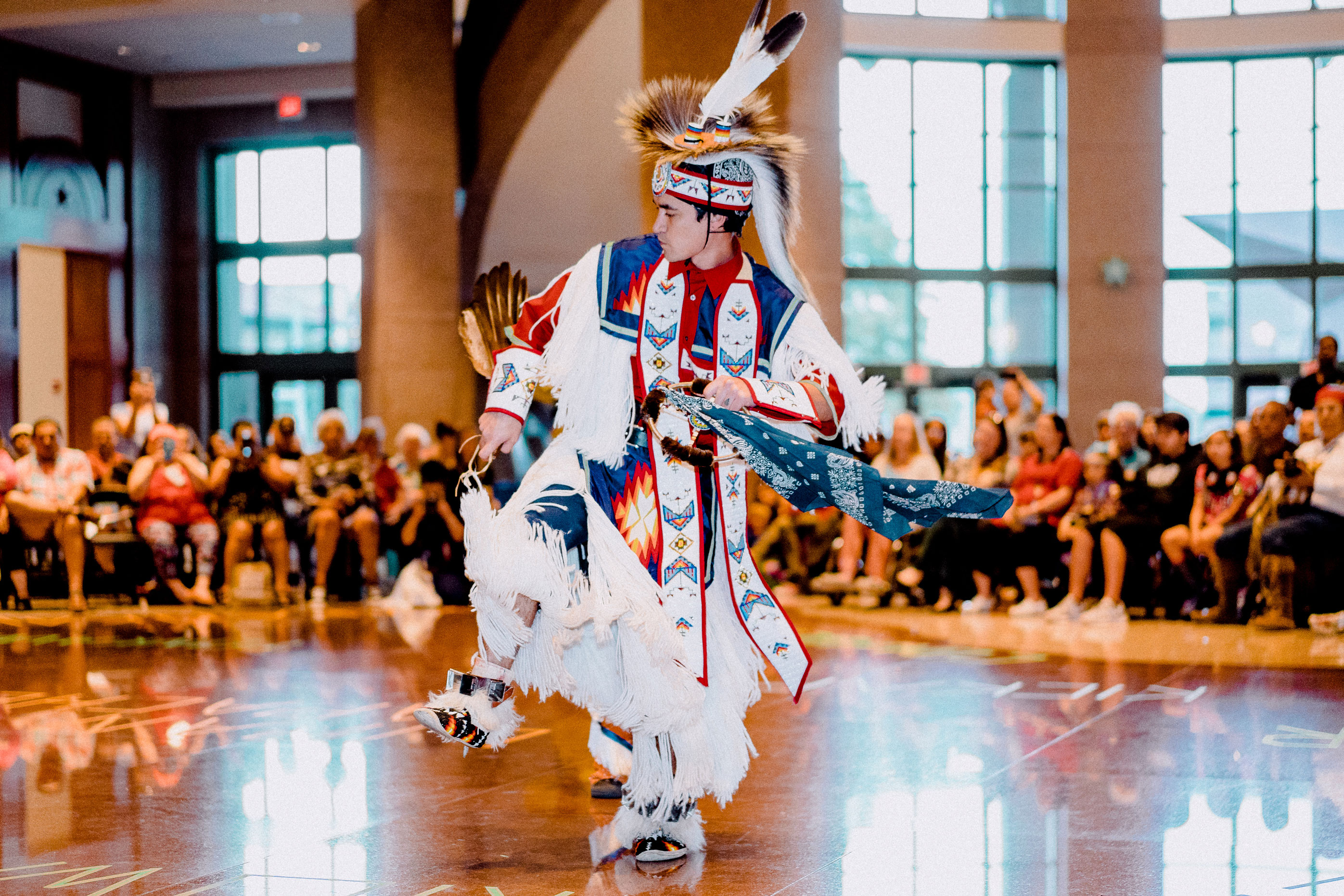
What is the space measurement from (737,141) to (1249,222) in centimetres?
1760

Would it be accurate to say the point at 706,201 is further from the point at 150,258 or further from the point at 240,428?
the point at 150,258

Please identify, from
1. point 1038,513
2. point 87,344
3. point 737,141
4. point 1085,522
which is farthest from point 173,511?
point 87,344

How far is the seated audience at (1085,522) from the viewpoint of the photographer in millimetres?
8812

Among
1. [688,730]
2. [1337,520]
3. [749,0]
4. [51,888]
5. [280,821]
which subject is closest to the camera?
[51,888]

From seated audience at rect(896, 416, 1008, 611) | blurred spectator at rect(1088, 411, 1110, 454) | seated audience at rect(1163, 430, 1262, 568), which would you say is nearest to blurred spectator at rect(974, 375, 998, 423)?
seated audience at rect(896, 416, 1008, 611)

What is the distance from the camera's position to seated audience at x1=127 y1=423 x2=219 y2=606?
33.1 feet

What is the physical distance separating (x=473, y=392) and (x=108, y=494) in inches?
228

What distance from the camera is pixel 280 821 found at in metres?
3.65

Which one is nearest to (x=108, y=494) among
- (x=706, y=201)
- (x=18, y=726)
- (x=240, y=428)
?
(x=240, y=428)

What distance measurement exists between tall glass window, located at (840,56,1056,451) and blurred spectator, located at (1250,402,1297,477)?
36.8 feet

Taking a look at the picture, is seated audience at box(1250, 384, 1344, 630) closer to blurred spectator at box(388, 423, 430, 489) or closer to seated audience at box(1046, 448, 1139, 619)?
seated audience at box(1046, 448, 1139, 619)

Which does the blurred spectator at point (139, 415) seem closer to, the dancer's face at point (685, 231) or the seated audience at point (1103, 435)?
the seated audience at point (1103, 435)

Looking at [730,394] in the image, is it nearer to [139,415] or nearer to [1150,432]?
[1150,432]

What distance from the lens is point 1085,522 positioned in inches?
352
